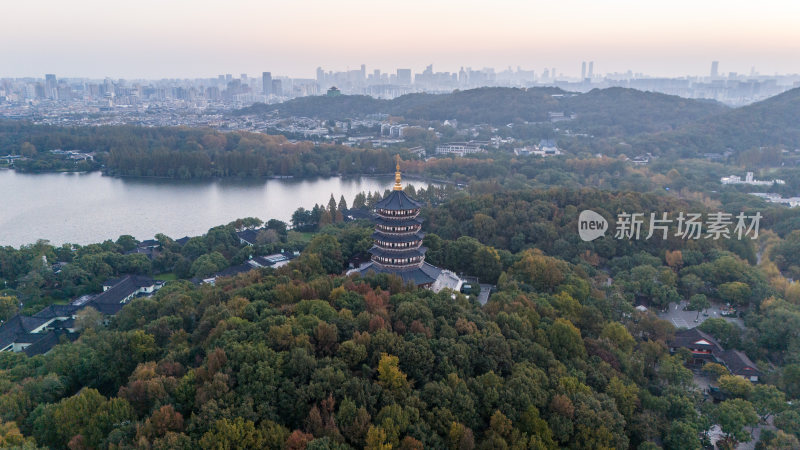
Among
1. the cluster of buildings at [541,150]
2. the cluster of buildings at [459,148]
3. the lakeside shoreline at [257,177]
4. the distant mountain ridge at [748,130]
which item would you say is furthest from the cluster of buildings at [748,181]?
the cluster of buildings at [459,148]

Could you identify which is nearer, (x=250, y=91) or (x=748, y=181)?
(x=748, y=181)

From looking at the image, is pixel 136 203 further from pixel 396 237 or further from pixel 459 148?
pixel 459 148

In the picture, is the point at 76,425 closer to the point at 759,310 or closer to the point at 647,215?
the point at 759,310

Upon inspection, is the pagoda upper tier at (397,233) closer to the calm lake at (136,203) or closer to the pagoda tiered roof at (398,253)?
the pagoda tiered roof at (398,253)

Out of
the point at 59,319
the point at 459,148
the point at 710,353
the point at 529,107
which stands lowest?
the point at 59,319

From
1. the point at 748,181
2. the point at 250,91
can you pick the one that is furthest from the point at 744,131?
the point at 250,91

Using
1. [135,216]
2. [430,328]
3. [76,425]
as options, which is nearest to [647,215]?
[430,328]

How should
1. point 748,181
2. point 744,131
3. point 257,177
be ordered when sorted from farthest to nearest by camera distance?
point 744,131
point 257,177
point 748,181
